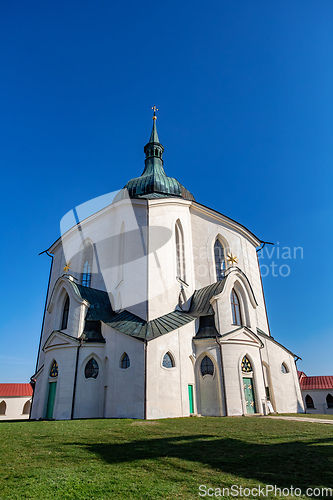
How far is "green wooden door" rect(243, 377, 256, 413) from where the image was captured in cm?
2046

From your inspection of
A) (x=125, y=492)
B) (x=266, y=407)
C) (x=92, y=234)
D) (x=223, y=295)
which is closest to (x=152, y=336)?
(x=223, y=295)

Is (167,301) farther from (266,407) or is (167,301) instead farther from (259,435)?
(259,435)

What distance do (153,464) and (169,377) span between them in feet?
41.3

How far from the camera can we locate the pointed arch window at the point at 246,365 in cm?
2113

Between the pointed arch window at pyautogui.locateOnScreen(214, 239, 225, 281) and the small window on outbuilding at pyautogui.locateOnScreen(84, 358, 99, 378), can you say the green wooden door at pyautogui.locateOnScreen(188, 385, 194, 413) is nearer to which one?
the small window on outbuilding at pyautogui.locateOnScreen(84, 358, 99, 378)

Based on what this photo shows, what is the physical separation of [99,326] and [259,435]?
1418cm

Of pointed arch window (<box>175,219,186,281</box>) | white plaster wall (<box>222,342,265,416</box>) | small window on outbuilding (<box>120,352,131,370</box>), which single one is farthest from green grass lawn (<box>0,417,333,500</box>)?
pointed arch window (<box>175,219,186,281</box>)

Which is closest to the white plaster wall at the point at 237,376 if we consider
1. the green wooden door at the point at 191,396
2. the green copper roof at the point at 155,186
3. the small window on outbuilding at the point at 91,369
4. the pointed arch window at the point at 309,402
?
the green wooden door at the point at 191,396

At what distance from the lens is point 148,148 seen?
39000 millimetres

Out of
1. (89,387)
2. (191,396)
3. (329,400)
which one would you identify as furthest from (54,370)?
(329,400)

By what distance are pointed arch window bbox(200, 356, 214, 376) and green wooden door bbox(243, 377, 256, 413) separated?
7.23 ft

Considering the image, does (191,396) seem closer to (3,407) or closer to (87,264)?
(87,264)

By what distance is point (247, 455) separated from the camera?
766cm

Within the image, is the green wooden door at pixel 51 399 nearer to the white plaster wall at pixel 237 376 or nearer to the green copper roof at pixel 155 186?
the white plaster wall at pixel 237 376
